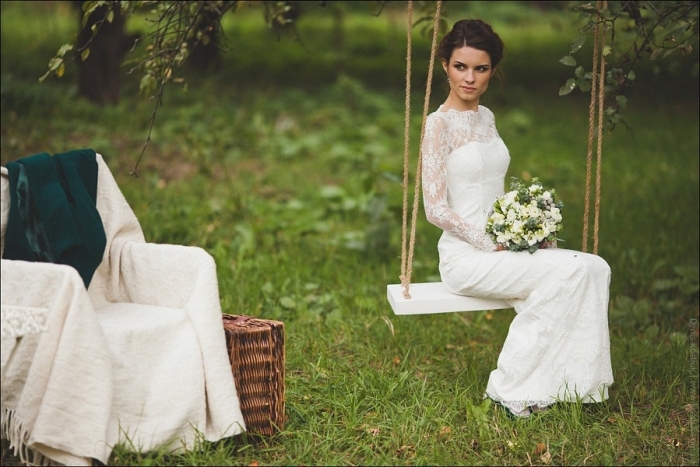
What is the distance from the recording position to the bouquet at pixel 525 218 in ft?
12.6

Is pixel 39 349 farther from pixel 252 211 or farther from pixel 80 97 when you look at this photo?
pixel 80 97

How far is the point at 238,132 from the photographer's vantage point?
9.62 meters

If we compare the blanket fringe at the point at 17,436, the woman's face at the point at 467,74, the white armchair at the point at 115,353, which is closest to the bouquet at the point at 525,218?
the woman's face at the point at 467,74

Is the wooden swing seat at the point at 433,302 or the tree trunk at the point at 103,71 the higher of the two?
the tree trunk at the point at 103,71

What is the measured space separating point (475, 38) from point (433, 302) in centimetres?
124

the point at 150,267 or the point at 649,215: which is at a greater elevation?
the point at 150,267

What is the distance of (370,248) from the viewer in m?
6.27

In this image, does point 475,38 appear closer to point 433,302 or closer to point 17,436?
point 433,302

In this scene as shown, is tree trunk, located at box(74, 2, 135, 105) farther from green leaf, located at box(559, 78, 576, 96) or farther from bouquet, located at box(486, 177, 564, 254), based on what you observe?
bouquet, located at box(486, 177, 564, 254)

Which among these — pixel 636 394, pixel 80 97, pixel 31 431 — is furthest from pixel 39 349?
pixel 80 97

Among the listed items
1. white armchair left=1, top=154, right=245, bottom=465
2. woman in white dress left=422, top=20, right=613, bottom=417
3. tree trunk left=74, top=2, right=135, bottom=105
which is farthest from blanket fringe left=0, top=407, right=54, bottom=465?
tree trunk left=74, top=2, right=135, bottom=105

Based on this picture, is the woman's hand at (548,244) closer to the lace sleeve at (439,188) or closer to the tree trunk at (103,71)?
the lace sleeve at (439,188)

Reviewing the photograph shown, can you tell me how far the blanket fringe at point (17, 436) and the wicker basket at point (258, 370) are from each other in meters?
0.82

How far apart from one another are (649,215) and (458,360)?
3.30m
